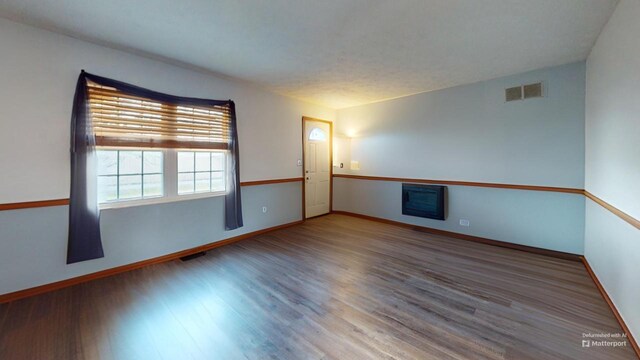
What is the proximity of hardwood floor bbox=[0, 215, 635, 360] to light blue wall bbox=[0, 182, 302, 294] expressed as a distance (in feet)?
0.77

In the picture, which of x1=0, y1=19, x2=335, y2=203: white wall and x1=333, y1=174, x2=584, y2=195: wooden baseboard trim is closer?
x1=0, y1=19, x2=335, y2=203: white wall

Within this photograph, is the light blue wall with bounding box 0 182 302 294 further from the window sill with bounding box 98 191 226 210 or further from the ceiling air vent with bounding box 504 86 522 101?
the ceiling air vent with bounding box 504 86 522 101

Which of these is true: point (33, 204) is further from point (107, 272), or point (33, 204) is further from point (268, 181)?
point (268, 181)

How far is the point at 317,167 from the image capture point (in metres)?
5.48

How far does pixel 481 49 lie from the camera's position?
2.76m

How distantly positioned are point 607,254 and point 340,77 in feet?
11.7

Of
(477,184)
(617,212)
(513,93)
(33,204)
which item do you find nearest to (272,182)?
(33,204)

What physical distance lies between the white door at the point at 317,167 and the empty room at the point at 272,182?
977 millimetres

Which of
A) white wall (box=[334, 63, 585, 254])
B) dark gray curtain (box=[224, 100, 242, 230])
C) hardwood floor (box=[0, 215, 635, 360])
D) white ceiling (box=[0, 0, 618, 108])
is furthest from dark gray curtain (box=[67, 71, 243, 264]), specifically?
white wall (box=[334, 63, 585, 254])

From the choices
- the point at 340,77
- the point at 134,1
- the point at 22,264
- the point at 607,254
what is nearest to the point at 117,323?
the point at 22,264

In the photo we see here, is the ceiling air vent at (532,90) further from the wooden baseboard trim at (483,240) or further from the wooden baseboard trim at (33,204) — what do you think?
the wooden baseboard trim at (33,204)

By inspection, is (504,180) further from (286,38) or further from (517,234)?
(286,38)

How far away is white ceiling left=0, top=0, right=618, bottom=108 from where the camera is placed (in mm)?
2016

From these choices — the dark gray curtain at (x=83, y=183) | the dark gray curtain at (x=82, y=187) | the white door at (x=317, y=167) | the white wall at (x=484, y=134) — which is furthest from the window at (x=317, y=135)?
the dark gray curtain at (x=82, y=187)
